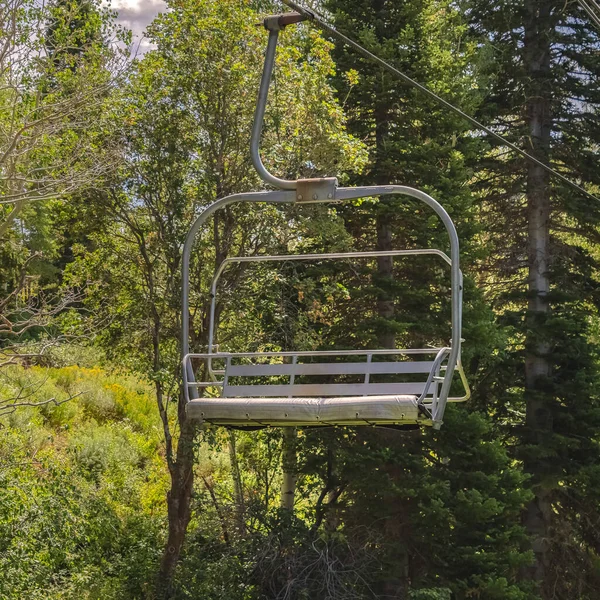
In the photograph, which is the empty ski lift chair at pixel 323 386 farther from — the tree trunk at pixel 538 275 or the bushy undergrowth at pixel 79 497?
the tree trunk at pixel 538 275

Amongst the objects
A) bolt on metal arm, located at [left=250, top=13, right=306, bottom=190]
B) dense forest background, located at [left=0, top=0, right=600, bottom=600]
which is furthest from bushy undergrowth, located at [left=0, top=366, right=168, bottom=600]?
bolt on metal arm, located at [left=250, top=13, right=306, bottom=190]

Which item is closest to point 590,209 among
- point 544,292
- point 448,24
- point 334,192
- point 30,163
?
point 544,292

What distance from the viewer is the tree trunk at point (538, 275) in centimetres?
1507

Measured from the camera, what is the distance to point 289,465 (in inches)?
525

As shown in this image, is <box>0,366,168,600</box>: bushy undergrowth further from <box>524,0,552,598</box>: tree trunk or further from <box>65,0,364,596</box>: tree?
<box>524,0,552,598</box>: tree trunk

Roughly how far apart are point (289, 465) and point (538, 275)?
589 centimetres

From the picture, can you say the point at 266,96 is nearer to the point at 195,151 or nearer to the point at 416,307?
the point at 195,151

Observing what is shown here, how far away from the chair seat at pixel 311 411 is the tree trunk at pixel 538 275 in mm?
9304

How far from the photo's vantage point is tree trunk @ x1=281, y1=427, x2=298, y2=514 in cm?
1333

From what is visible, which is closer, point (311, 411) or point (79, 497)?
point (311, 411)

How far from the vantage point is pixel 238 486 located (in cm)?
1405

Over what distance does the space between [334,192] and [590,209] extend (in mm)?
10462

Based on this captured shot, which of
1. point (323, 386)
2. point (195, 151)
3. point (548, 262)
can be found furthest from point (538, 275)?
point (323, 386)

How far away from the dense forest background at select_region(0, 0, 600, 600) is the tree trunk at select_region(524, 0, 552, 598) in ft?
0.18
